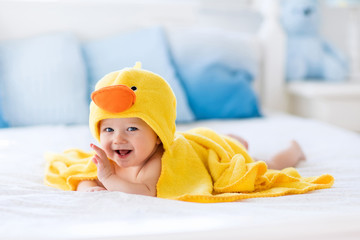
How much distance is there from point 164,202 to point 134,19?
1610 mm

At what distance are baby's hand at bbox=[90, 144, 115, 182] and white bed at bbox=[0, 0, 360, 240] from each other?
58 millimetres

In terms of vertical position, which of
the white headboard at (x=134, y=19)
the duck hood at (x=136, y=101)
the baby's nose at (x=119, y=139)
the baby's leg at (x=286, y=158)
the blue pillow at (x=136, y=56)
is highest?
the white headboard at (x=134, y=19)

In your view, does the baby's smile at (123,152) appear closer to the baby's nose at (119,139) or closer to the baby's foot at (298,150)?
the baby's nose at (119,139)

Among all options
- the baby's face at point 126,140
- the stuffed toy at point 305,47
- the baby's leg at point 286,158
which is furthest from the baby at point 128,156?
the stuffed toy at point 305,47

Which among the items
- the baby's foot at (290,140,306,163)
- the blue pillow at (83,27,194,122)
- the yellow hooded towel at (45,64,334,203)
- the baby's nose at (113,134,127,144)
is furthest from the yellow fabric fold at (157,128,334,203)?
the blue pillow at (83,27,194,122)

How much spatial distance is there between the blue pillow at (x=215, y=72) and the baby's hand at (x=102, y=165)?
104 centimetres

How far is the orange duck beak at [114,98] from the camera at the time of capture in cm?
87

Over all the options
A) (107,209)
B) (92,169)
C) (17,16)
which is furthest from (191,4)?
(107,209)

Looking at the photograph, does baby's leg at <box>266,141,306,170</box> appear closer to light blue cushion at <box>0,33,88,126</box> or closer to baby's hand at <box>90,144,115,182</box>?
baby's hand at <box>90,144,115,182</box>

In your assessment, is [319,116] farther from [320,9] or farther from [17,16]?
[17,16]

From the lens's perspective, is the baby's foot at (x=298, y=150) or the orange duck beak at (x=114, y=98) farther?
the baby's foot at (x=298, y=150)

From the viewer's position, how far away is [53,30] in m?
2.16

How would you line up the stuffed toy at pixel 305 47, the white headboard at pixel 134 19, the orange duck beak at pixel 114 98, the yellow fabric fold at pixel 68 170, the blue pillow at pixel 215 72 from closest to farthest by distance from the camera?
the orange duck beak at pixel 114 98
the yellow fabric fold at pixel 68 170
the blue pillow at pixel 215 72
the white headboard at pixel 134 19
the stuffed toy at pixel 305 47

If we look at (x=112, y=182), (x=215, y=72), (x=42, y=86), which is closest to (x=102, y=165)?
(x=112, y=182)
